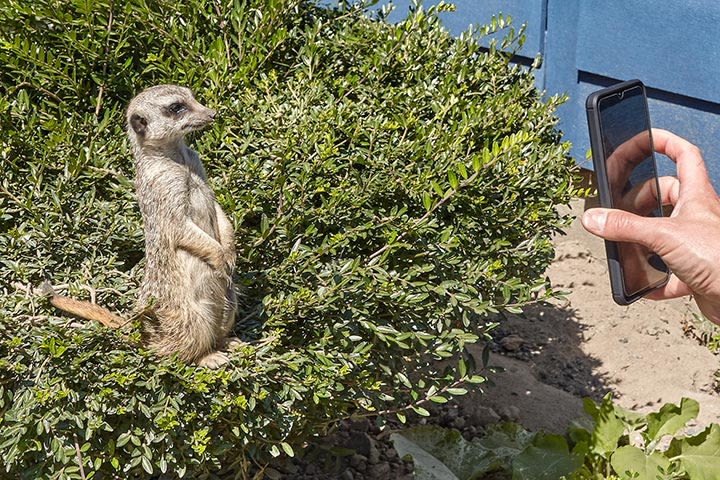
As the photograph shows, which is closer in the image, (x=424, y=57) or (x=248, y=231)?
(x=248, y=231)

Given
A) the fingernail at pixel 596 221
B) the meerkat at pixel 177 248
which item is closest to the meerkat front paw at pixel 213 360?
the meerkat at pixel 177 248

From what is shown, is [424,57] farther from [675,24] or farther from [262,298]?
[675,24]

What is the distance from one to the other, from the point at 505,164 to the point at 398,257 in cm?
57

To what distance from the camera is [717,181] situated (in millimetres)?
5223

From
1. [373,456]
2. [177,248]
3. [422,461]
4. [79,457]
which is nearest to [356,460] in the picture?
[373,456]

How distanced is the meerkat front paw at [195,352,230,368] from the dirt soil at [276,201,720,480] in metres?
0.89

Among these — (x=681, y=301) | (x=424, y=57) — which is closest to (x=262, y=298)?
(x=424, y=57)

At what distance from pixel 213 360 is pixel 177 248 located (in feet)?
1.24

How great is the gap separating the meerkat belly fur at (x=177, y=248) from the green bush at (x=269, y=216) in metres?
0.12

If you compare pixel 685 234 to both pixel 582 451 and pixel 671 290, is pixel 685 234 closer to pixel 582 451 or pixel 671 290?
pixel 671 290

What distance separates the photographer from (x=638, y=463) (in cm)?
327

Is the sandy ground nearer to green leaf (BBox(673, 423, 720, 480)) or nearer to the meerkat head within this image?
green leaf (BBox(673, 423, 720, 480))

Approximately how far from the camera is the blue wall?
198 inches

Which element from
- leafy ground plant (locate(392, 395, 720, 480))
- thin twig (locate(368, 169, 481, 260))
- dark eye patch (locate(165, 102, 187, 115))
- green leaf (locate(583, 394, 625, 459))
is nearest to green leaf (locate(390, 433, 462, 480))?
leafy ground plant (locate(392, 395, 720, 480))
